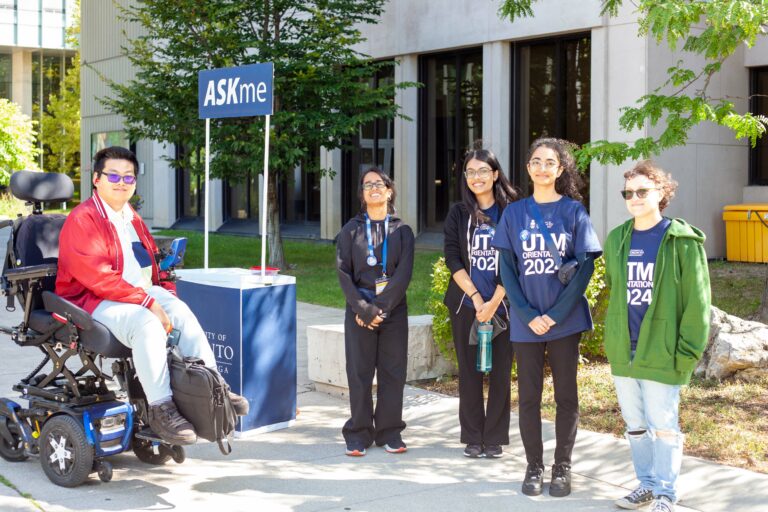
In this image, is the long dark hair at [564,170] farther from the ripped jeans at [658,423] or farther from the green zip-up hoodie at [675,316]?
the ripped jeans at [658,423]

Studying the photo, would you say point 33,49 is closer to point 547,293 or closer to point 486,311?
point 486,311

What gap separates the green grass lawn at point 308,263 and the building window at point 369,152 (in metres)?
1.35

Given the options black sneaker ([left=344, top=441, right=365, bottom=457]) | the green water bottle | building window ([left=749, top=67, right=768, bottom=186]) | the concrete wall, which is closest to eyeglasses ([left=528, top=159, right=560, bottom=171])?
the green water bottle

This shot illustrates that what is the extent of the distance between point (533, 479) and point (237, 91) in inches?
139

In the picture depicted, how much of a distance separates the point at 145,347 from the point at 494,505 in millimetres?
2094

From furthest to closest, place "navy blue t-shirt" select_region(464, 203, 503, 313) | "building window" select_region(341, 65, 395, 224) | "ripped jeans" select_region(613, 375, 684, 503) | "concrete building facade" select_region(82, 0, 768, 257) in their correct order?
"building window" select_region(341, 65, 395, 224) < "concrete building facade" select_region(82, 0, 768, 257) < "navy blue t-shirt" select_region(464, 203, 503, 313) < "ripped jeans" select_region(613, 375, 684, 503)

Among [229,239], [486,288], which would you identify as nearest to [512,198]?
[486,288]

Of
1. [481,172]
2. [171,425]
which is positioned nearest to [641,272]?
[481,172]

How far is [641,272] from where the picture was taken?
16.8 ft

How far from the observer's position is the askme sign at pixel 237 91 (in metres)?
6.95

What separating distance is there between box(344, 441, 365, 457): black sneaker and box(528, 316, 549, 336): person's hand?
5.31ft

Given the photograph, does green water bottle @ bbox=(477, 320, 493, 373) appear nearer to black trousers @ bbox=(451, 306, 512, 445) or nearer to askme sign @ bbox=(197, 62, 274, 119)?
black trousers @ bbox=(451, 306, 512, 445)

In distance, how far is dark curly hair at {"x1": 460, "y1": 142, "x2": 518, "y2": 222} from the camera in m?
6.23

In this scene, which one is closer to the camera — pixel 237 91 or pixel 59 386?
pixel 59 386
